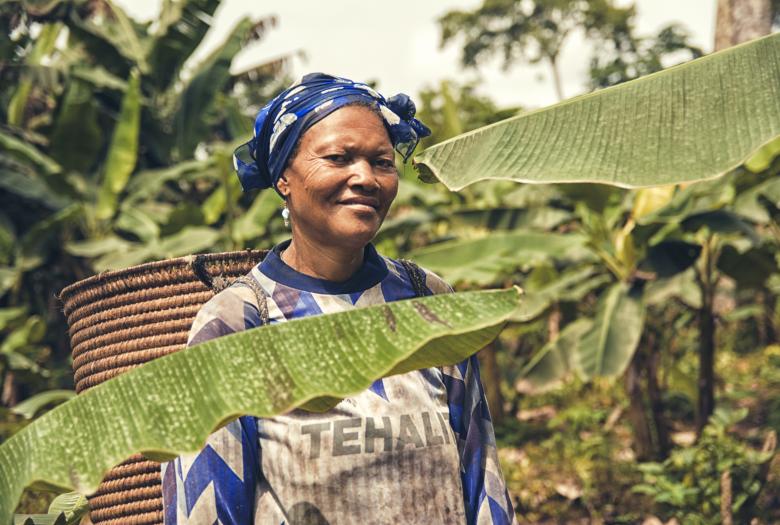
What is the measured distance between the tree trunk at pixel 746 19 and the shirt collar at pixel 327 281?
380 cm

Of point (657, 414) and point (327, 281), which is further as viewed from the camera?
point (657, 414)

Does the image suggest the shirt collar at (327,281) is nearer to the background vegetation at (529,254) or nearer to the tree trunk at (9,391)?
the background vegetation at (529,254)

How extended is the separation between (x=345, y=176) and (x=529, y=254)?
296 cm

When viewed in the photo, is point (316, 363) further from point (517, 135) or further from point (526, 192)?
point (526, 192)

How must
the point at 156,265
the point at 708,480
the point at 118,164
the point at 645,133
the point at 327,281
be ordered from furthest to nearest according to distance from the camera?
1. the point at 118,164
2. the point at 708,480
3. the point at 156,265
4. the point at 327,281
5. the point at 645,133

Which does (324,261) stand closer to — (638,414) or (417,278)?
(417,278)

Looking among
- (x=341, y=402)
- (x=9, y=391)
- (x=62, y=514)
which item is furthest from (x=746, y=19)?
(x=9, y=391)

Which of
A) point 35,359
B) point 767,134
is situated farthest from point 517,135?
point 35,359

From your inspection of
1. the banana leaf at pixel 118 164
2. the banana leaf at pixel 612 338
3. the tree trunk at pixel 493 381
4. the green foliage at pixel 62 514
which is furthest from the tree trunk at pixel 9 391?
the green foliage at pixel 62 514

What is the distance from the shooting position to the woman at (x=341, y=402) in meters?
1.67

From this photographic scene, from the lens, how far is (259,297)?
70.6 inches

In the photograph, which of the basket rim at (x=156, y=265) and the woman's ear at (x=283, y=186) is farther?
the basket rim at (x=156, y=265)

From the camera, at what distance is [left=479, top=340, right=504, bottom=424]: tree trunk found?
18.8 ft

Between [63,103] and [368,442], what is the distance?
273 inches
